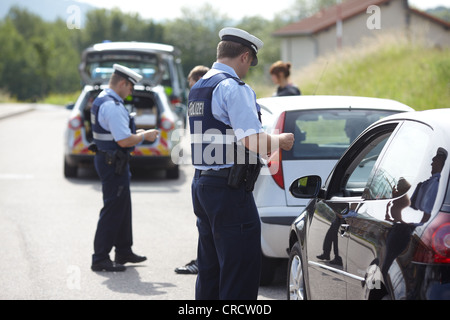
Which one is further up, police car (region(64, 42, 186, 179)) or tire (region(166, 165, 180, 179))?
police car (region(64, 42, 186, 179))

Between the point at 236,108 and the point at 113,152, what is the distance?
3455mm

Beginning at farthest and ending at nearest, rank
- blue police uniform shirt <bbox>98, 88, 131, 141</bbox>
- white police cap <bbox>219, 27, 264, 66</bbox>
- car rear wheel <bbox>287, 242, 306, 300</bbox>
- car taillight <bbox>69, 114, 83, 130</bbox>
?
car taillight <bbox>69, 114, 83, 130</bbox>, blue police uniform shirt <bbox>98, 88, 131, 141</bbox>, car rear wheel <bbox>287, 242, 306, 300</bbox>, white police cap <bbox>219, 27, 264, 66</bbox>

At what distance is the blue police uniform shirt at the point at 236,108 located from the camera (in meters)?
4.25

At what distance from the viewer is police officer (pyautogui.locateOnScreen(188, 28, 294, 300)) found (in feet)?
14.4

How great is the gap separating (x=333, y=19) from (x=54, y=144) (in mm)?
35905

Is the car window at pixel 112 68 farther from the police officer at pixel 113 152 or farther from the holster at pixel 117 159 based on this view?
the holster at pixel 117 159

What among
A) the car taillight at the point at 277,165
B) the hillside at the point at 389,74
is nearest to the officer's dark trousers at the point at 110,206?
the car taillight at the point at 277,165

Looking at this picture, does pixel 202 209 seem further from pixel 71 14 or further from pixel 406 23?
pixel 406 23

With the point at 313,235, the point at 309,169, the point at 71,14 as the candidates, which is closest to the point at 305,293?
the point at 313,235

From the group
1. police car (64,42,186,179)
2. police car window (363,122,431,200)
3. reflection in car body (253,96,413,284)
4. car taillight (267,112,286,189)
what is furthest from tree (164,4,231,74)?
police car window (363,122,431,200)

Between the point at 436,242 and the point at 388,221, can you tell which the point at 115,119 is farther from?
the point at 436,242

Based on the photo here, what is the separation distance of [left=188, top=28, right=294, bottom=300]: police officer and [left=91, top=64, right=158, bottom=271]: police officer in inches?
116

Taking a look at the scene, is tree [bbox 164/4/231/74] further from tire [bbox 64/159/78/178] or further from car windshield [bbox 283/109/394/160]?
car windshield [bbox 283/109/394/160]
